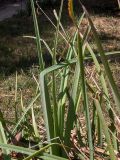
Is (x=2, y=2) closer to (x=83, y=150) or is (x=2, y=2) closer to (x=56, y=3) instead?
(x=56, y=3)

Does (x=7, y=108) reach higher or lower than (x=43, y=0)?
lower

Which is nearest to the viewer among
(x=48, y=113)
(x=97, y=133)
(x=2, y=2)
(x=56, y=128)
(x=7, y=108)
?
(x=48, y=113)

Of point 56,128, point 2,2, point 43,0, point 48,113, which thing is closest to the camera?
point 48,113

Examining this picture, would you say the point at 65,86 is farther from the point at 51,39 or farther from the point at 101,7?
the point at 101,7

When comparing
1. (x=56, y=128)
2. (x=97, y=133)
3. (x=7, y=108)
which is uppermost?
(x=56, y=128)

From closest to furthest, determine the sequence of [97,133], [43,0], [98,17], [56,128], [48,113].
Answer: [48,113]
[56,128]
[97,133]
[98,17]
[43,0]

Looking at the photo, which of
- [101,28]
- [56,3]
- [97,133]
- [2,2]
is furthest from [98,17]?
[97,133]

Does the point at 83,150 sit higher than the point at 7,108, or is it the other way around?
the point at 83,150

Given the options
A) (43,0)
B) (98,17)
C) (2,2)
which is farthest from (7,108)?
(2,2)

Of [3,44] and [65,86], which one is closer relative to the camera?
[65,86]
